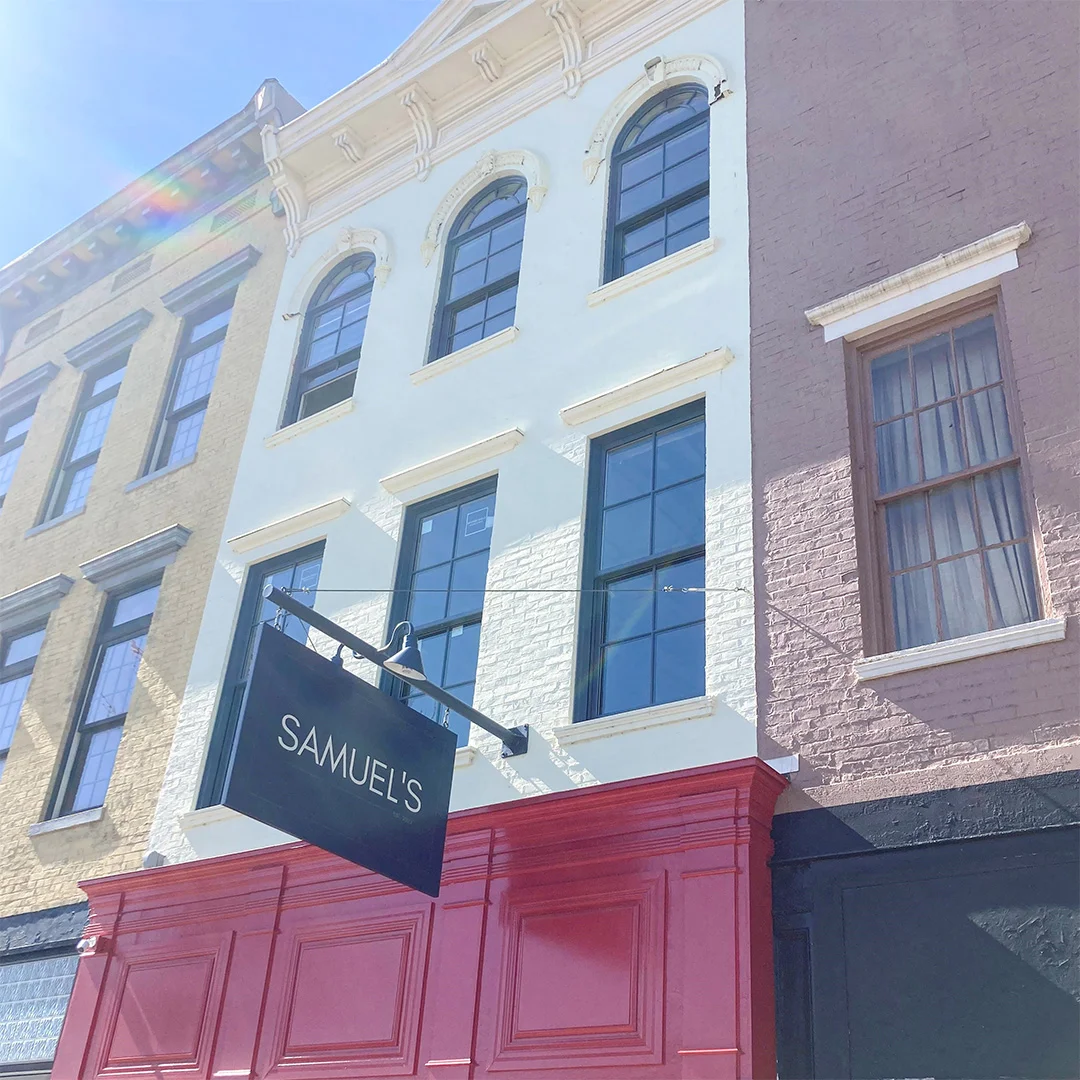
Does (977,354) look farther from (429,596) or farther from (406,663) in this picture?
(429,596)

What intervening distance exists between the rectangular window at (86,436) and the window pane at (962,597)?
10.5 meters

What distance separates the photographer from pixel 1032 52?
29.8ft

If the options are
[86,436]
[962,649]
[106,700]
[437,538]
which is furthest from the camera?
[86,436]

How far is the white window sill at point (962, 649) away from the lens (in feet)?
22.2

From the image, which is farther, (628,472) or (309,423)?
(309,423)

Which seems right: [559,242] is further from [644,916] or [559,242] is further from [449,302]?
[644,916]

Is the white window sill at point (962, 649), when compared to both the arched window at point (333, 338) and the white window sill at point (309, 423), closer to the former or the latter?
the white window sill at point (309, 423)

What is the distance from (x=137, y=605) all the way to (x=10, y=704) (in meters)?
1.98

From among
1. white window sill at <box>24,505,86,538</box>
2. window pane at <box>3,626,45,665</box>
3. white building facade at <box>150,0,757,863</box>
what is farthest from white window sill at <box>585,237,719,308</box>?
window pane at <box>3,626,45,665</box>

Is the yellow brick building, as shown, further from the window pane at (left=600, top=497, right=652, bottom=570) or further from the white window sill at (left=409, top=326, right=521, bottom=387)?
the window pane at (left=600, top=497, right=652, bottom=570)

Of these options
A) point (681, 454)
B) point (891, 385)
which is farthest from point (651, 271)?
point (891, 385)

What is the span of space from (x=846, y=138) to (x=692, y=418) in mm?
2561

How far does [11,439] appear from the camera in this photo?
17188mm

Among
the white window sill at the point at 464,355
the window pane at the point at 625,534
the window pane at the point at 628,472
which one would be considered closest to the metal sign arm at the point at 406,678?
the window pane at the point at 625,534
